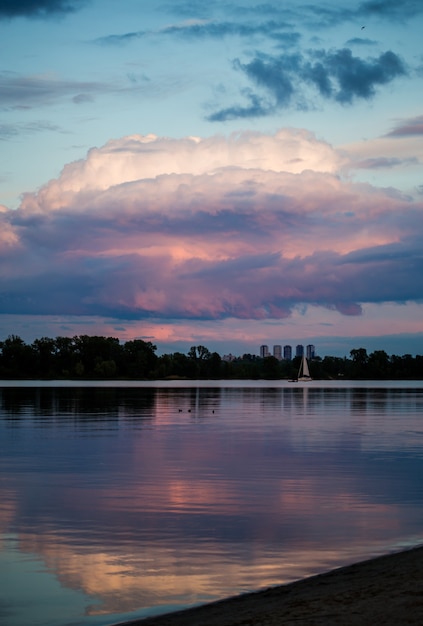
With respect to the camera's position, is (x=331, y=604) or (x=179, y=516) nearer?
(x=331, y=604)

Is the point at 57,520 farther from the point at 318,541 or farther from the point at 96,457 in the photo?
the point at 96,457

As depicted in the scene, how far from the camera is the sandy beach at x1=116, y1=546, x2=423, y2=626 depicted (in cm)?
1165

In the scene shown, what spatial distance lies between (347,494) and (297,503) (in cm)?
258

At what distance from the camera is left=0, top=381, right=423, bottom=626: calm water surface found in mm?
15234

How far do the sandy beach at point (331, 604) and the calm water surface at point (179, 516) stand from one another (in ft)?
2.99

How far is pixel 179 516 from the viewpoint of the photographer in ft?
73.0

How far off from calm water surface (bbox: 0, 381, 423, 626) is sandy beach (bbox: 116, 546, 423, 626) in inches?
35.9

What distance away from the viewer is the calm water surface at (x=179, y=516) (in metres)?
15.2

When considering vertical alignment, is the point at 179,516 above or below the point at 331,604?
below

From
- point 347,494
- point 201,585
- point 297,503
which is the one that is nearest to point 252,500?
A: point 297,503

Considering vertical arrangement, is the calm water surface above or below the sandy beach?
below

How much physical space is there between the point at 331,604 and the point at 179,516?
1013cm

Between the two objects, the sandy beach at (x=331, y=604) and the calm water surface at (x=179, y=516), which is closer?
the sandy beach at (x=331, y=604)

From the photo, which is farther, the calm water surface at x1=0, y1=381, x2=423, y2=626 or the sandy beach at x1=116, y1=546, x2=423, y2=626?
the calm water surface at x1=0, y1=381, x2=423, y2=626
